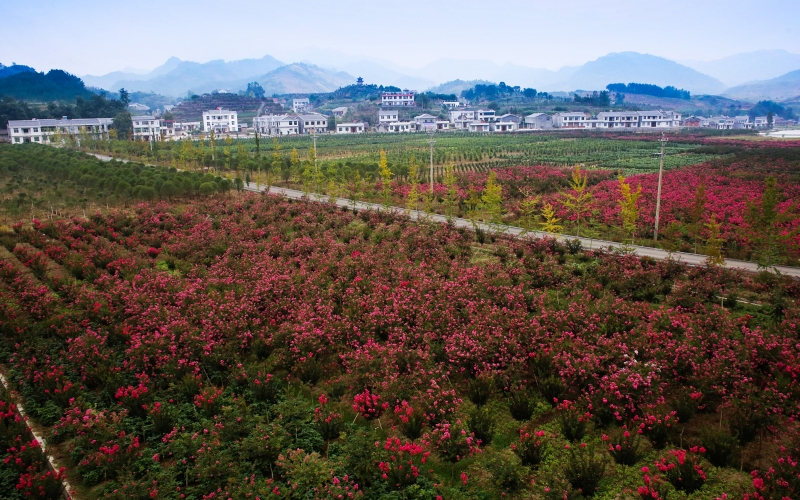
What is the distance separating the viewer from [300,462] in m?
7.99

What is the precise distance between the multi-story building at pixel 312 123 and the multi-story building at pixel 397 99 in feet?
106

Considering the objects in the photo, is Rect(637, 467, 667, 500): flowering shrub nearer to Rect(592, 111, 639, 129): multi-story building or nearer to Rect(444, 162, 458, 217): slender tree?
Rect(444, 162, 458, 217): slender tree

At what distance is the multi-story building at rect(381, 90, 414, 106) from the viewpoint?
131500 millimetres

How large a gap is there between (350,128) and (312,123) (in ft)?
24.6

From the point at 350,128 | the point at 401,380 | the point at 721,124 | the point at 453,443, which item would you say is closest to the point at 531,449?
the point at 453,443

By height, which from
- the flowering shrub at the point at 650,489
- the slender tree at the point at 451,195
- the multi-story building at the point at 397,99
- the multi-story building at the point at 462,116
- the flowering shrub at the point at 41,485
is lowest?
the flowering shrub at the point at 41,485

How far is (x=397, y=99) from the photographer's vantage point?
5217 inches

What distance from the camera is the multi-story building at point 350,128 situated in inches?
3984

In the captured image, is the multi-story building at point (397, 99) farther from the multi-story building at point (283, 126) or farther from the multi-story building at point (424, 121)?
the multi-story building at point (283, 126)

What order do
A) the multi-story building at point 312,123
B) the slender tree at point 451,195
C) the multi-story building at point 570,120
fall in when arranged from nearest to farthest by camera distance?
the slender tree at point 451,195 < the multi-story building at point 312,123 < the multi-story building at point 570,120

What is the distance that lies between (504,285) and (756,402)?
7.05 metres

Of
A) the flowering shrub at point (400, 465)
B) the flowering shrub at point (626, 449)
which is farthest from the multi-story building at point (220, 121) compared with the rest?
the flowering shrub at point (626, 449)

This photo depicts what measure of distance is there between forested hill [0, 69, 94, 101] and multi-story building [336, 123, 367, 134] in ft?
235

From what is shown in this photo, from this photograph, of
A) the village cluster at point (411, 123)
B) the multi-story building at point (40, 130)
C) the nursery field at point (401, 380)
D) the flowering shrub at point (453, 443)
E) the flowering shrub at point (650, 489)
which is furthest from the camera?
the village cluster at point (411, 123)
